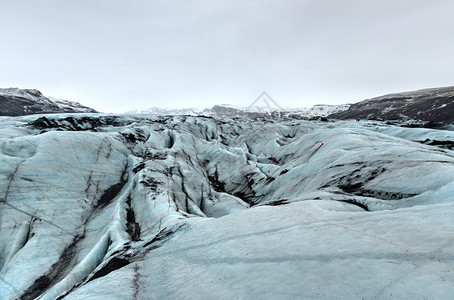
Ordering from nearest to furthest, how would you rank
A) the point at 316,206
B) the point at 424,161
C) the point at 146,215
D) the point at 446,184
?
the point at 446,184 < the point at 316,206 < the point at 424,161 < the point at 146,215

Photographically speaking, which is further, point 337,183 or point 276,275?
point 337,183

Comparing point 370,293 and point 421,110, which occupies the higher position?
point 421,110

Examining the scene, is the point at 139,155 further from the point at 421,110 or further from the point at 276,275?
the point at 421,110

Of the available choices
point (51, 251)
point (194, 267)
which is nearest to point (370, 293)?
point (194, 267)

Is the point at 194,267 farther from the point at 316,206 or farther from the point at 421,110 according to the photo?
the point at 421,110

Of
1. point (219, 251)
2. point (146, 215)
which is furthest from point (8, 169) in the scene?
point (219, 251)

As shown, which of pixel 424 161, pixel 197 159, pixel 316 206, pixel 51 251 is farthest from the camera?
pixel 197 159

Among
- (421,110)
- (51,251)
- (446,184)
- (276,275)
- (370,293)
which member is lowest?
(51,251)
